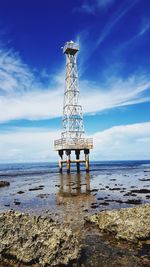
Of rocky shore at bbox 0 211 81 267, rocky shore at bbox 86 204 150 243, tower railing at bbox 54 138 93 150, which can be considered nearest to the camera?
rocky shore at bbox 0 211 81 267

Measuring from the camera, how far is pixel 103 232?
1398cm

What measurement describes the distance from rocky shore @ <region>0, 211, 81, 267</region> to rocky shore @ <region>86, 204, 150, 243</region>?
9.34 ft

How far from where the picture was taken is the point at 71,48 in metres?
55.1

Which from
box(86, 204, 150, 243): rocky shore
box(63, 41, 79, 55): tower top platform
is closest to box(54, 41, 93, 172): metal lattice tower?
box(63, 41, 79, 55): tower top platform

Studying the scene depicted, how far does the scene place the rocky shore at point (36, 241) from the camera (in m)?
10.4

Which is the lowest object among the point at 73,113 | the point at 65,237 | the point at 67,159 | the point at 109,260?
the point at 109,260

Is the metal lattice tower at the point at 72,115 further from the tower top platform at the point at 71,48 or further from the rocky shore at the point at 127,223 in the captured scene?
the rocky shore at the point at 127,223

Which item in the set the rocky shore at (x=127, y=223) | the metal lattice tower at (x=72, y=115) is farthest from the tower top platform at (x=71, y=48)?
the rocky shore at (x=127, y=223)

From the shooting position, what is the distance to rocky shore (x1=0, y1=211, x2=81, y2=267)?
34.2ft

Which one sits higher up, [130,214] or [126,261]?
[130,214]

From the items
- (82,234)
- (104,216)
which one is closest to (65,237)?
(82,234)

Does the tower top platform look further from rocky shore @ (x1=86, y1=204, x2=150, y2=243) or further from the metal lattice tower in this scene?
rocky shore @ (x1=86, y1=204, x2=150, y2=243)

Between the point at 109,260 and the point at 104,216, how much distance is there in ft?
13.3

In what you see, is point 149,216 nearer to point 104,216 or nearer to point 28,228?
point 104,216
